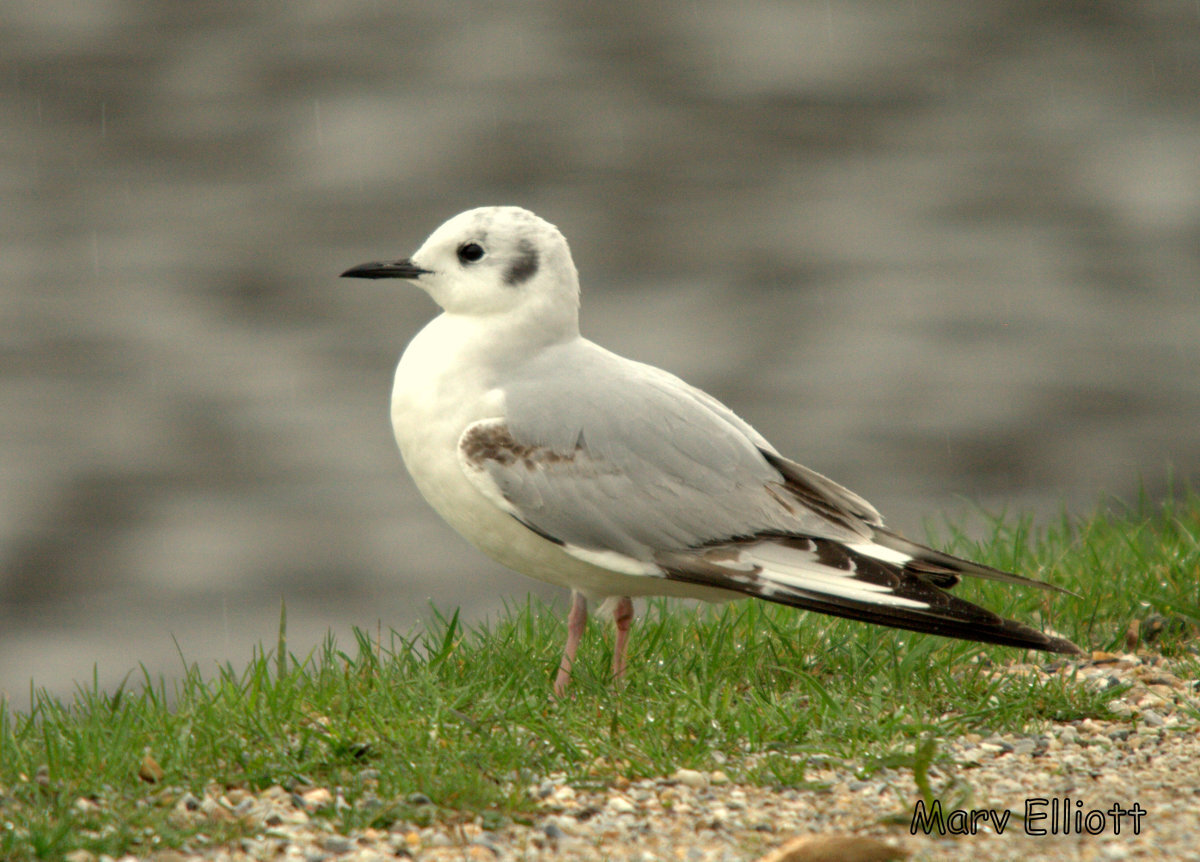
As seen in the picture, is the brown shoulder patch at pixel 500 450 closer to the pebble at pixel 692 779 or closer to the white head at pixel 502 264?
the white head at pixel 502 264

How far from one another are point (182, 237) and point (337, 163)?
2.12 m

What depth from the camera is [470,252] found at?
5.55 m

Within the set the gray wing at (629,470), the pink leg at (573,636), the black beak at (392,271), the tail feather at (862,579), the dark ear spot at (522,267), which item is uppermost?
the dark ear spot at (522,267)

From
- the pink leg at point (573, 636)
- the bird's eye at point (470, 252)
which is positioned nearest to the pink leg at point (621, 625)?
the pink leg at point (573, 636)

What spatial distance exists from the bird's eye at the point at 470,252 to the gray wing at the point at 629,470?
0.46 metres

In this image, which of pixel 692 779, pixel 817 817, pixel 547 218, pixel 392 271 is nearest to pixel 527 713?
pixel 692 779

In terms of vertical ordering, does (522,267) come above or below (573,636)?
above

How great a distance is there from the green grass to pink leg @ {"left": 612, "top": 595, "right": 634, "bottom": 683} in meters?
0.06

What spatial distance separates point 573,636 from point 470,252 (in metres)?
1.45

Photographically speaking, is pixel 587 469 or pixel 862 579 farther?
pixel 587 469

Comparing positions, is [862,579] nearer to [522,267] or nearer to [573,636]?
[573,636]

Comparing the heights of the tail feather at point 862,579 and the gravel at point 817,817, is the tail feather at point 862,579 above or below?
above

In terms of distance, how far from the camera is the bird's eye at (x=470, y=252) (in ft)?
18.2

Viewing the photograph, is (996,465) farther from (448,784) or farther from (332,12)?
(332,12)
